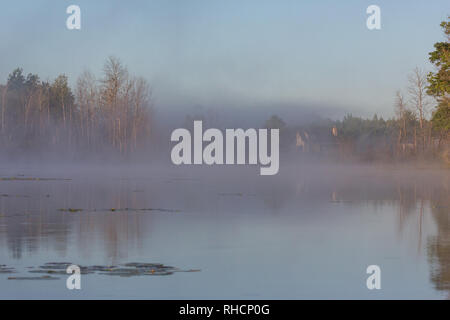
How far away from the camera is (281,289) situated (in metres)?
11.2

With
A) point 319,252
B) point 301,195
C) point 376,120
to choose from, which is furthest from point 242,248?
point 376,120

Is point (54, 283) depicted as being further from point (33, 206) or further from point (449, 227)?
point (33, 206)

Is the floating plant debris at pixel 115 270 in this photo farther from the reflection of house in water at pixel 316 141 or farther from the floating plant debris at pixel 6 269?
the reflection of house in water at pixel 316 141

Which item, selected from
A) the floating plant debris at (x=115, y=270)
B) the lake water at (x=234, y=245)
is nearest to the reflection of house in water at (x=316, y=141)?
the lake water at (x=234, y=245)

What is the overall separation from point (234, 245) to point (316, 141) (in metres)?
108

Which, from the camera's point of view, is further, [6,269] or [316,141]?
[316,141]

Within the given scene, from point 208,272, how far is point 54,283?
2.63 m

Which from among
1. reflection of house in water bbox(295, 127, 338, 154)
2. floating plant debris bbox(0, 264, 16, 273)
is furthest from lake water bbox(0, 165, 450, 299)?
reflection of house in water bbox(295, 127, 338, 154)

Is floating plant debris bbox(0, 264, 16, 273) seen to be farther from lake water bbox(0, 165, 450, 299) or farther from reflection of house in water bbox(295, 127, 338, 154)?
reflection of house in water bbox(295, 127, 338, 154)

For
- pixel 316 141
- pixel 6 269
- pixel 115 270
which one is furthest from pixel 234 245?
pixel 316 141

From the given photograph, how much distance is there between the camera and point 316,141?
123500mm

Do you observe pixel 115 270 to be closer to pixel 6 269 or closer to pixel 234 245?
pixel 6 269

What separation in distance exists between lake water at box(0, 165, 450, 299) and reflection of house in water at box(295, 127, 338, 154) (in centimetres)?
8785
